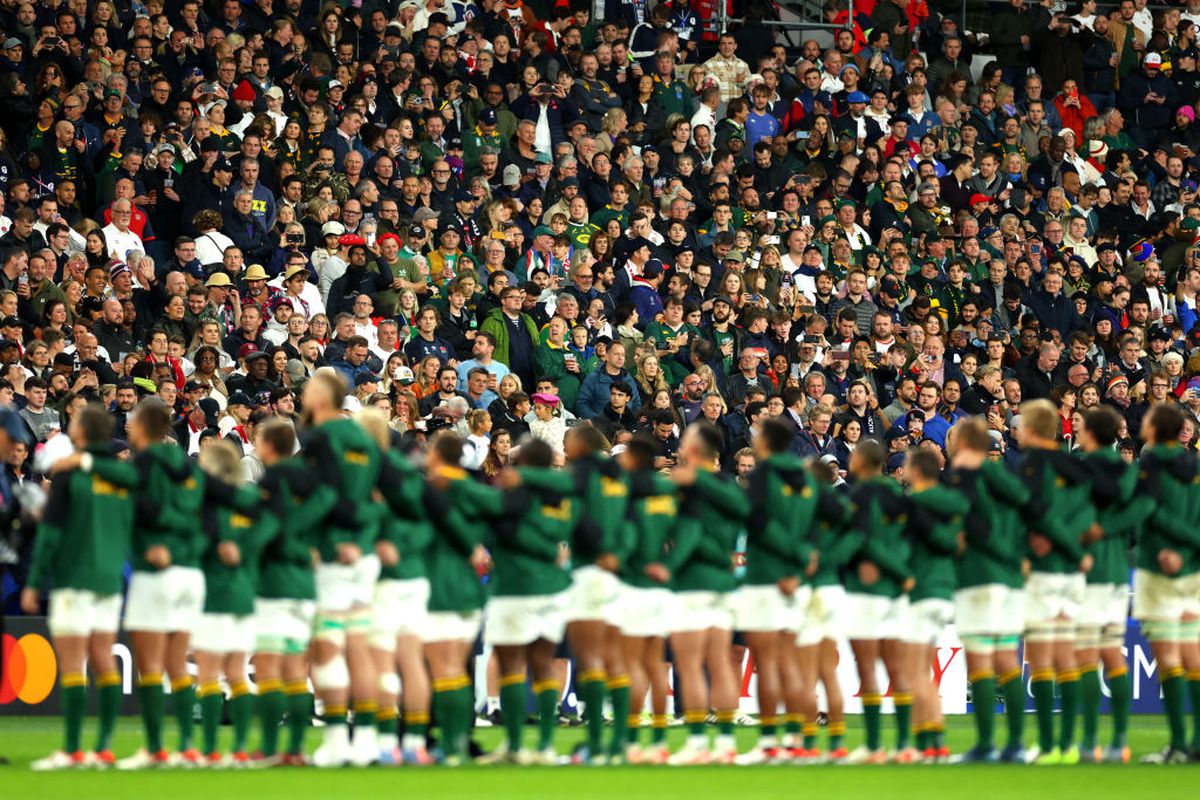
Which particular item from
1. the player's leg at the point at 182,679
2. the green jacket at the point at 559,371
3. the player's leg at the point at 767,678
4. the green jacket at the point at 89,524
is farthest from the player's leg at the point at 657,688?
the green jacket at the point at 559,371

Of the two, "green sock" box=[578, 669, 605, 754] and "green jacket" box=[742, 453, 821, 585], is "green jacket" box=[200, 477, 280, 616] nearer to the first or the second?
"green sock" box=[578, 669, 605, 754]

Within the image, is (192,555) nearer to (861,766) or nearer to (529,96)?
(861,766)

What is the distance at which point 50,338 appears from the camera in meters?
18.6

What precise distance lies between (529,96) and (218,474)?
12.9m

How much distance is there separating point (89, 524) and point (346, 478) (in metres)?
1.46

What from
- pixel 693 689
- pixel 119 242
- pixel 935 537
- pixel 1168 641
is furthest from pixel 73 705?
pixel 119 242

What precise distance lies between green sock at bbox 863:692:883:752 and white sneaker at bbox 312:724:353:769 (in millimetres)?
3239

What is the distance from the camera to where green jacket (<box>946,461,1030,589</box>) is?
13.3 m

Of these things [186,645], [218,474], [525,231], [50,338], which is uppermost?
[525,231]

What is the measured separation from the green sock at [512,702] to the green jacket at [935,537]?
101 inches

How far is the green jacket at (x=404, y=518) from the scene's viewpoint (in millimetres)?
12555

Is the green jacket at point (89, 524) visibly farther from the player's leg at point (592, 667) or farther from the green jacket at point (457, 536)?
the player's leg at point (592, 667)

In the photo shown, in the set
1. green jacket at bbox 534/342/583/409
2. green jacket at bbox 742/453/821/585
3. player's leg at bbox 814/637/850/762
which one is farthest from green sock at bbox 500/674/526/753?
green jacket at bbox 534/342/583/409

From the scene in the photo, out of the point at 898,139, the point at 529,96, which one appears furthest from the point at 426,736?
the point at 898,139
